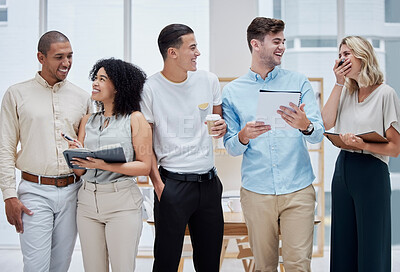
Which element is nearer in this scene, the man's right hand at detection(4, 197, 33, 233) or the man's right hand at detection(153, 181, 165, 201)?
the man's right hand at detection(153, 181, 165, 201)

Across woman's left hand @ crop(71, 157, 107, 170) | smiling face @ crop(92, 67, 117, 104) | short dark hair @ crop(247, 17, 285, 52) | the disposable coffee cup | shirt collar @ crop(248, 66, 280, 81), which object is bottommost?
woman's left hand @ crop(71, 157, 107, 170)

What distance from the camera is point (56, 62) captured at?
2.33m

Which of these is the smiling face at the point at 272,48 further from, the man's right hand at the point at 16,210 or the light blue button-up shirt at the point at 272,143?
the man's right hand at the point at 16,210

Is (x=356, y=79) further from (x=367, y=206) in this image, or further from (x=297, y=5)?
(x=297, y=5)

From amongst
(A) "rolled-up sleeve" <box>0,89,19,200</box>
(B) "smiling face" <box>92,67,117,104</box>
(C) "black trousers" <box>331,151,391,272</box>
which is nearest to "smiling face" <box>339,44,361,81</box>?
(C) "black trousers" <box>331,151,391,272</box>

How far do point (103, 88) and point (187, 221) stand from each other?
841 mm

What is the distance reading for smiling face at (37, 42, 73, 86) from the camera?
2.32 metres

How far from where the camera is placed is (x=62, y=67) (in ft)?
7.72

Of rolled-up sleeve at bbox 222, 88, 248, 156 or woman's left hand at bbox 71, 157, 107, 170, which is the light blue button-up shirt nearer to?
rolled-up sleeve at bbox 222, 88, 248, 156

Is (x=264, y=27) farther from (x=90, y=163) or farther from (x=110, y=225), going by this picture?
(x=110, y=225)

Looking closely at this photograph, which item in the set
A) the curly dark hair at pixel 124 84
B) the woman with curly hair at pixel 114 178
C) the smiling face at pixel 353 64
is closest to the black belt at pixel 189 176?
the woman with curly hair at pixel 114 178

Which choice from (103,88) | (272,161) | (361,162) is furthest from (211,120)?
(361,162)

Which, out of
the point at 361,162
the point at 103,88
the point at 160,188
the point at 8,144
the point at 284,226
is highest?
the point at 103,88

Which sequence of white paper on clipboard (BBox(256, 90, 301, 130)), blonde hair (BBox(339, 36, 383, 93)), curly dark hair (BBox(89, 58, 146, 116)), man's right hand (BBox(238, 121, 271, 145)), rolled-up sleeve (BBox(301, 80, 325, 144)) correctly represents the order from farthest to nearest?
blonde hair (BBox(339, 36, 383, 93)) < curly dark hair (BBox(89, 58, 146, 116)) < rolled-up sleeve (BBox(301, 80, 325, 144)) < man's right hand (BBox(238, 121, 271, 145)) < white paper on clipboard (BBox(256, 90, 301, 130))
